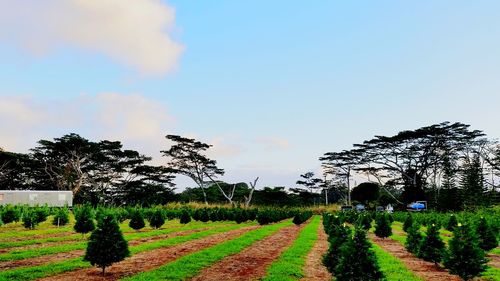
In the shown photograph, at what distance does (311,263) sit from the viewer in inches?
596

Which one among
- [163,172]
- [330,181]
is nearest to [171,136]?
[163,172]

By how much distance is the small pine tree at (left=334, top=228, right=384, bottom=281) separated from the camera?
9484 mm

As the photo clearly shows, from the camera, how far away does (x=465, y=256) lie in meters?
11.9

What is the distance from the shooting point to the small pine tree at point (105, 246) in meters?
A: 12.0

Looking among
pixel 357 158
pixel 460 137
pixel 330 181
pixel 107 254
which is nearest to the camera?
pixel 107 254

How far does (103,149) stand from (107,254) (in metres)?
52.2

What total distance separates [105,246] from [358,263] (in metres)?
7.08

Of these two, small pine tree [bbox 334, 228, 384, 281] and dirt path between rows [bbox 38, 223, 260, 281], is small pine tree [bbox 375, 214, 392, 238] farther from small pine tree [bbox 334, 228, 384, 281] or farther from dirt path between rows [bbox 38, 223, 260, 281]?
small pine tree [bbox 334, 228, 384, 281]

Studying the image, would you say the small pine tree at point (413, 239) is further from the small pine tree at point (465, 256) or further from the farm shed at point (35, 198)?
the farm shed at point (35, 198)

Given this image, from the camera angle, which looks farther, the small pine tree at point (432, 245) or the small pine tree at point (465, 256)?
the small pine tree at point (432, 245)

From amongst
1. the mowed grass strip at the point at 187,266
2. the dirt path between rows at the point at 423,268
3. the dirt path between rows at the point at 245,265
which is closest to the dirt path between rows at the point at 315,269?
the dirt path between rows at the point at 245,265

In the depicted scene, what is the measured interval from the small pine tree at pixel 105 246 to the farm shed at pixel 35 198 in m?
42.1

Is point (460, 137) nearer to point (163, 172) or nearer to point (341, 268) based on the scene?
point (163, 172)

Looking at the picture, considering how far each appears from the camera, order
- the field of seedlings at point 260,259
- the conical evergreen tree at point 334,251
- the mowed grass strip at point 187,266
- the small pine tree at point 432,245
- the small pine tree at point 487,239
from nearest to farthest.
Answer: the field of seedlings at point 260,259
the conical evergreen tree at point 334,251
the mowed grass strip at point 187,266
the small pine tree at point 432,245
the small pine tree at point 487,239
